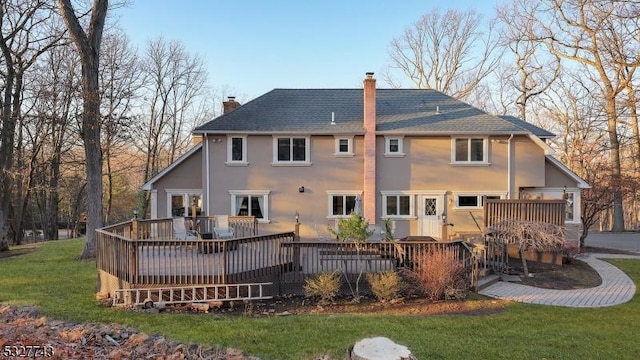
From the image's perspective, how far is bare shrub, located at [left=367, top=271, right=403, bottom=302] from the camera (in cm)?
939

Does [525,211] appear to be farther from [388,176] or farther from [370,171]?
[370,171]

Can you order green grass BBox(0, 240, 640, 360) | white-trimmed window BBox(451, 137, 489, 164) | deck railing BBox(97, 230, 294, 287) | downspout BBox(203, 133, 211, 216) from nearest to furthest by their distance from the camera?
green grass BBox(0, 240, 640, 360) → deck railing BBox(97, 230, 294, 287) → downspout BBox(203, 133, 211, 216) → white-trimmed window BBox(451, 137, 489, 164)

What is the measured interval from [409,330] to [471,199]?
38.6ft

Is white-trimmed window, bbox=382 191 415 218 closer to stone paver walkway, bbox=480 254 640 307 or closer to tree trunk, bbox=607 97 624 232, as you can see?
stone paver walkway, bbox=480 254 640 307

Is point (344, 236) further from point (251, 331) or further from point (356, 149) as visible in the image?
point (356, 149)

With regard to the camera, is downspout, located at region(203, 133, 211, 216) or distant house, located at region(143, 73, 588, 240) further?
distant house, located at region(143, 73, 588, 240)

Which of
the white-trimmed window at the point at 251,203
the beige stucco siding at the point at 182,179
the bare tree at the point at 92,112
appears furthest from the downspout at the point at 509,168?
the bare tree at the point at 92,112

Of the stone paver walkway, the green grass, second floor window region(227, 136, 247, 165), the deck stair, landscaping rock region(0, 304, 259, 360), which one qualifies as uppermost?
second floor window region(227, 136, 247, 165)

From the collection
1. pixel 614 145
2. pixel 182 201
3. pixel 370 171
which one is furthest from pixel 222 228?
pixel 614 145

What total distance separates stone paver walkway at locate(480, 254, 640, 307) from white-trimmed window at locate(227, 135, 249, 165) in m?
10.7

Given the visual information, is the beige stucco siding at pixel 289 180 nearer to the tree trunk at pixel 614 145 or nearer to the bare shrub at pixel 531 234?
the bare shrub at pixel 531 234

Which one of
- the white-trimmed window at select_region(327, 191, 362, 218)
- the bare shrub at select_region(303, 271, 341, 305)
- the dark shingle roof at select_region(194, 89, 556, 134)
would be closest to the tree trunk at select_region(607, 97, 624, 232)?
the dark shingle roof at select_region(194, 89, 556, 134)

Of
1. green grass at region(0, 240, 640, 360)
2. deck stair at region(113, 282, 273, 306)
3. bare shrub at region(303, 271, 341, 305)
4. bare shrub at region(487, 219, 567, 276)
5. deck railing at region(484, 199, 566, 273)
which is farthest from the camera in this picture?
deck railing at region(484, 199, 566, 273)

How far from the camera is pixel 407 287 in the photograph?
1005 cm
